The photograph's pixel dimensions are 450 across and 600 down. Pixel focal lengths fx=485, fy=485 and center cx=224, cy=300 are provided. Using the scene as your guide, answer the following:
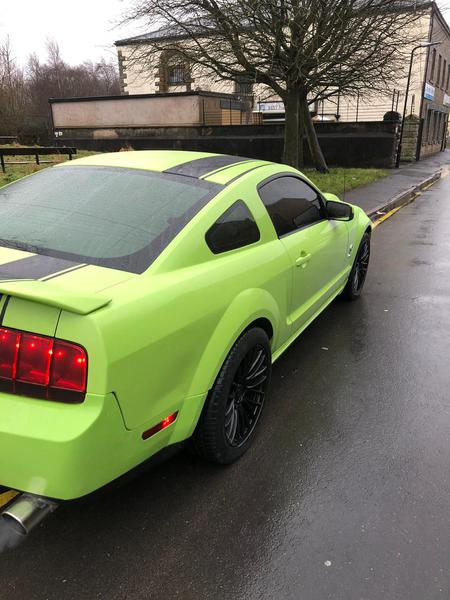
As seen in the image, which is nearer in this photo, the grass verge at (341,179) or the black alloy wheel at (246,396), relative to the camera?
the black alloy wheel at (246,396)

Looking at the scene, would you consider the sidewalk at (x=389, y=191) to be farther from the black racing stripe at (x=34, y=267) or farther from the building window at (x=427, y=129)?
the building window at (x=427, y=129)

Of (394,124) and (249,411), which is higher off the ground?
(394,124)

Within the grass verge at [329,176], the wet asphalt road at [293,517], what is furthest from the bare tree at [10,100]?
the wet asphalt road at [293,517]

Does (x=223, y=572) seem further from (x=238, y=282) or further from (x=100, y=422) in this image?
(x=238, y=282)

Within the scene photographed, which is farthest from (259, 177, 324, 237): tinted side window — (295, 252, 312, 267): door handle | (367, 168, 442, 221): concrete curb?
(367, 168, 442, 221): concrete curb

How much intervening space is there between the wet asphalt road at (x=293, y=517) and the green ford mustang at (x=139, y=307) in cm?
28

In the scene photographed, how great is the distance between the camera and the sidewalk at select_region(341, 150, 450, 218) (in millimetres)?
12219

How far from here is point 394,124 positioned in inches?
854

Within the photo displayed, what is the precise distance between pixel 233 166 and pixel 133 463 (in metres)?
2.04

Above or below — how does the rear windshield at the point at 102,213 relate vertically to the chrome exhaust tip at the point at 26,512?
above

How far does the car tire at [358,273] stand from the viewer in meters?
5.22

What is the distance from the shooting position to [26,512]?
1846mm

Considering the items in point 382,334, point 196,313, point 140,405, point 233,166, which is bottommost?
point 382,334

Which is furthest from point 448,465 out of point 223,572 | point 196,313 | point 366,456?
point 196,313
